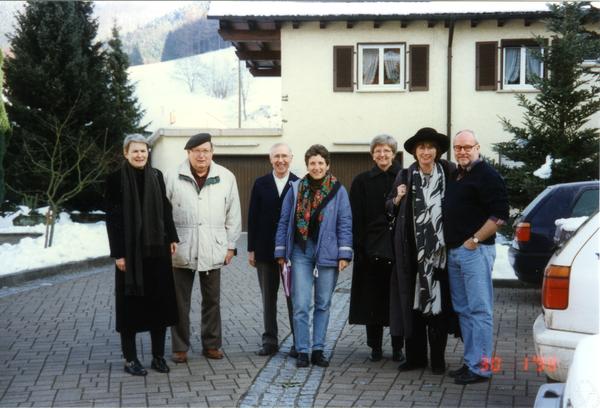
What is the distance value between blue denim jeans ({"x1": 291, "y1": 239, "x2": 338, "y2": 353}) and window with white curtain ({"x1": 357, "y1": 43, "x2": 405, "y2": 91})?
62.6ft

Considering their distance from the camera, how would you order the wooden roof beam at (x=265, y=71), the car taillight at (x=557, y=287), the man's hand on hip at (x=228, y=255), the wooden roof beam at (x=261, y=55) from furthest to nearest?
the wooden roof beam at (x=265, y=71) < the wooden roof beam at (x=261, y=55) < the man's hand on hip at (x=228, y=255) < the car taillight at (x=557, y=287)

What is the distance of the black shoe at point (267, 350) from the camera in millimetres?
7816

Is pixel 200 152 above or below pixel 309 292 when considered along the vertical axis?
above

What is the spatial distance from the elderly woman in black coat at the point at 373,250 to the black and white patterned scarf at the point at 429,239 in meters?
0.54

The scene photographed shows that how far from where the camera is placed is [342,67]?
1024 inches

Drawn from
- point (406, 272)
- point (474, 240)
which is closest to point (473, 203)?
point (474, 240)

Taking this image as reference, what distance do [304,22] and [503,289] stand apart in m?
14.6

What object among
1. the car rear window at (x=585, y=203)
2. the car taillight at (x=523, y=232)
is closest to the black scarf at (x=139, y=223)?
the car taillight at (x=523, y=232)

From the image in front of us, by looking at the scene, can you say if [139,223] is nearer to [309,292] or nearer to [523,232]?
[309,292]

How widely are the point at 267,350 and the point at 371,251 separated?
4.40 feet

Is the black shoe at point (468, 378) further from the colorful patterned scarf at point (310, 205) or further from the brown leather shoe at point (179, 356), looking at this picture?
the brown leather shoe at point (179, 356)

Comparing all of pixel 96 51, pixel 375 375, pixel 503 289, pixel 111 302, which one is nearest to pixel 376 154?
pixel 375 375

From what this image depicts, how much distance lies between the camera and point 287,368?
7289 millimetres

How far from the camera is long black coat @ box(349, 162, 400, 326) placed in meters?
7.50
